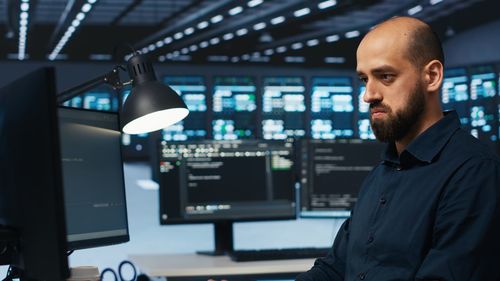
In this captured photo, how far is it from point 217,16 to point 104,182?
7.44 metres

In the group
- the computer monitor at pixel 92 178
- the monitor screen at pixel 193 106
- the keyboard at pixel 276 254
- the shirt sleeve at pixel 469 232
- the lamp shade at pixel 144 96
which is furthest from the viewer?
the monitor screen at pixel 193 106

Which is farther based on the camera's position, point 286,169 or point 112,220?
point 286,169

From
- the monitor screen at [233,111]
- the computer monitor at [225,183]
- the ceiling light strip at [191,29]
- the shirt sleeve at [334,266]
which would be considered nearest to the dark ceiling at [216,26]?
the ceiling light strip at [191,29]

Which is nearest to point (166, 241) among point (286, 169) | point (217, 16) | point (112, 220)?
point (286, 169)

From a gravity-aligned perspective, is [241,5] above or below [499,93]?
above

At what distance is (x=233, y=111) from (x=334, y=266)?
19.2 ft

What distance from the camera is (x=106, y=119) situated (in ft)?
7.00

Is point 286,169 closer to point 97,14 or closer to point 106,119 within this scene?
point 106,119

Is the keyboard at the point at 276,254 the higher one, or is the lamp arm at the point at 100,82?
the lamp arm at the point at 100,82

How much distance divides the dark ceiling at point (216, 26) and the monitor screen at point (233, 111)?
4.10 feet

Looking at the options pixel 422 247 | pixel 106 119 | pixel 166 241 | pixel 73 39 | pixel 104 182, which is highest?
pixel 73 39

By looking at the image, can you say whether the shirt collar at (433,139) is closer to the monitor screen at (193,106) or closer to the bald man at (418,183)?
the bald man at (418,183)

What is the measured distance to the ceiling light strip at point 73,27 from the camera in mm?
8350

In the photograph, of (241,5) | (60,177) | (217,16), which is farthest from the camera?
(217,16)
